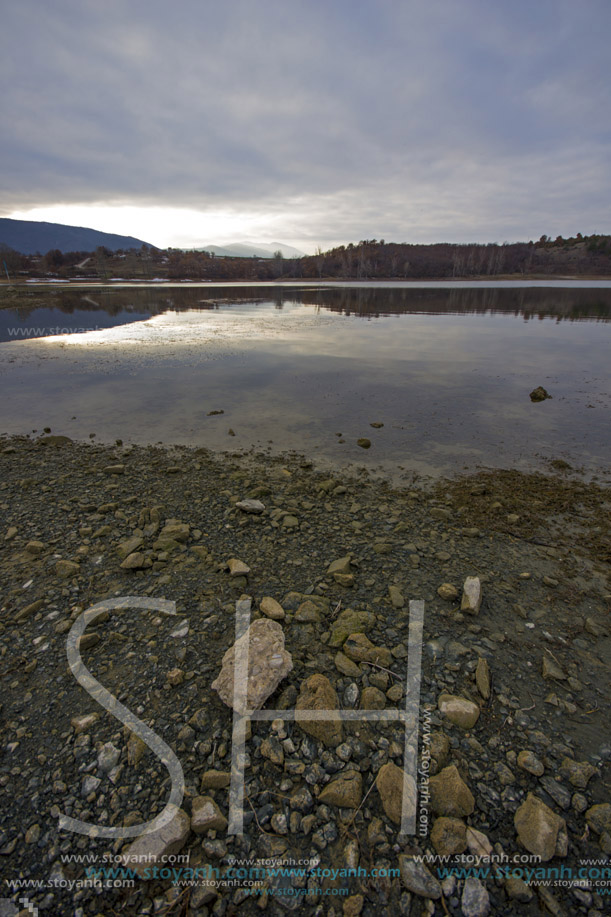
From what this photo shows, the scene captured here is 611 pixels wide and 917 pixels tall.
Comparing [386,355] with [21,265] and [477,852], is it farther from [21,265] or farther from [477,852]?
[21,265]

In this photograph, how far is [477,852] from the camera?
2.59 metres

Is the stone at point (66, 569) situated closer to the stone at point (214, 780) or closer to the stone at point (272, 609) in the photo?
the stone at point (272, 609)

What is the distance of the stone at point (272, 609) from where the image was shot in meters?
4.50

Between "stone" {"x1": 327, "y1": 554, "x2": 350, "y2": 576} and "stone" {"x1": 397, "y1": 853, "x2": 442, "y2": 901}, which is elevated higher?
"stone" {"x1": 327, "y1": 554, "x2": 350, "y2": 576}

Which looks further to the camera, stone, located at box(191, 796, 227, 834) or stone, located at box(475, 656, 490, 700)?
stone, located at box(475, 656, 490, 700)

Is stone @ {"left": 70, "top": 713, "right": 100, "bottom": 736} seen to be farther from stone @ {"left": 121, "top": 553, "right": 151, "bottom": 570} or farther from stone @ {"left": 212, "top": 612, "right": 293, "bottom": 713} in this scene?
stone @ {"left": 121, "top": 553, "right": 151, "bottom": 570}

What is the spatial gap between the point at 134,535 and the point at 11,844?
152 inches

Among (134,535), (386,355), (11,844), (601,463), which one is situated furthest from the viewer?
(386,355)

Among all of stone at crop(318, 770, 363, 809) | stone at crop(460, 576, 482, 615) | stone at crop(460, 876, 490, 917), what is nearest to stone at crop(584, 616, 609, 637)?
stone at crop(460, 576, 482, 615)

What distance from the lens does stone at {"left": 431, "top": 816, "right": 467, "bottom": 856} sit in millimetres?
2582

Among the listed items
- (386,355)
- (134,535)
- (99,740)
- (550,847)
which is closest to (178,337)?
(386,355)

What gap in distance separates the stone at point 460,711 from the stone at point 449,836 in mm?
777

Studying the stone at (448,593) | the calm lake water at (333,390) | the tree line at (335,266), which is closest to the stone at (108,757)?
the stone at (448,593)

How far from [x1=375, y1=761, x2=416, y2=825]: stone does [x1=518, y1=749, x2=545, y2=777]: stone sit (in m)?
0.95
